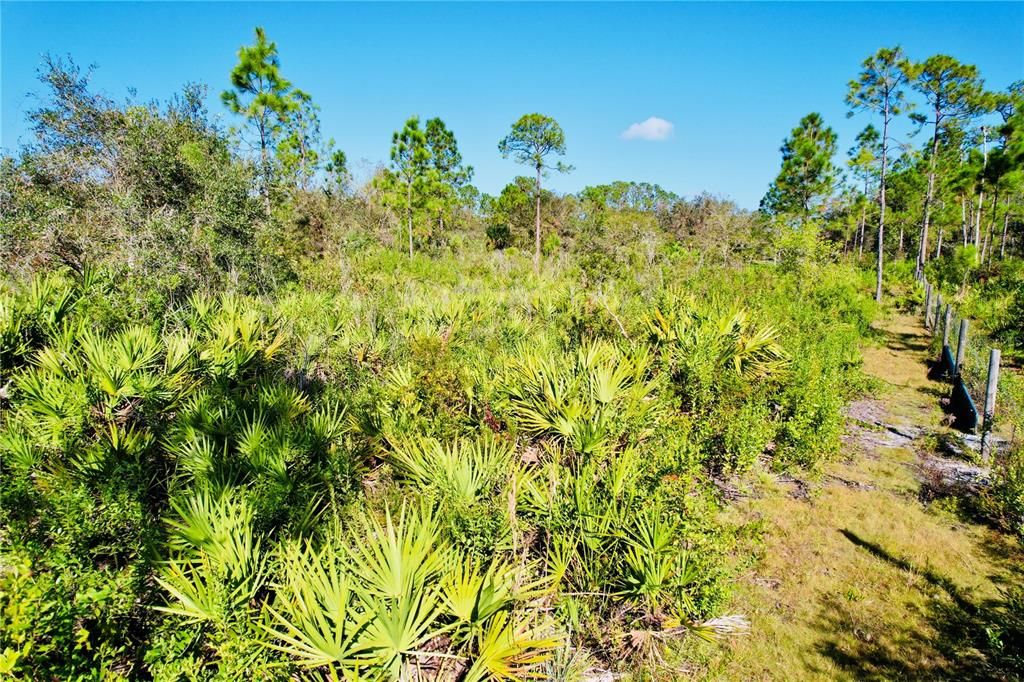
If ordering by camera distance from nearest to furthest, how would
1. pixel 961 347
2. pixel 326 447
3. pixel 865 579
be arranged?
pixel 865 579, pixel 326 447, pixel 961 347

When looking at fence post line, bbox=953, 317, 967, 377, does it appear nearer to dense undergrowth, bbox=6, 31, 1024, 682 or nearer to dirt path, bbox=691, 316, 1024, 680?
dense undergrowth, bbox=6, 31, 1024, 682

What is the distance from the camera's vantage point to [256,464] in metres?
4.79

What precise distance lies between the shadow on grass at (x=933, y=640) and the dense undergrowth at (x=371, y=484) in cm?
139

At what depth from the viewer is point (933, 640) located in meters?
4.48

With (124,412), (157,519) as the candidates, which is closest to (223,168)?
(124,412)

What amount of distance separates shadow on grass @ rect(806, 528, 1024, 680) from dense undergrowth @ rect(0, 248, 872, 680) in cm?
139

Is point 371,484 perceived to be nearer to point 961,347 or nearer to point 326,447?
point 326,447

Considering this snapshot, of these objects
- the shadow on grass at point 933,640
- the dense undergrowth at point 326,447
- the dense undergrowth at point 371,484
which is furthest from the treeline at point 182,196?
the shadow on grass at point 933,640

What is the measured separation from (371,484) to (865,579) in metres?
5.62

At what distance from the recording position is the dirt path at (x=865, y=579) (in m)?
4.33

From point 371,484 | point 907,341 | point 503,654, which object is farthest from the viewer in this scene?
point 907,341

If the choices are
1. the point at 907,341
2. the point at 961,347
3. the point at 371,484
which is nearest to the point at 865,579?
the point at 371,484

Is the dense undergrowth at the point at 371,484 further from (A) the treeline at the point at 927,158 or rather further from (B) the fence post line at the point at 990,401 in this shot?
(A) the treeline at the point at 927,158

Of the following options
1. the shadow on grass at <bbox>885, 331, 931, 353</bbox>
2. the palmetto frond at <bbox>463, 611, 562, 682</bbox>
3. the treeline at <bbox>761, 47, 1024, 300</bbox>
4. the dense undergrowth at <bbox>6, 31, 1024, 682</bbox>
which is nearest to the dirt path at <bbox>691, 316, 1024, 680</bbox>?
the dense undergrowth at <bbox>6, 31, 1024, 682</bbox>
